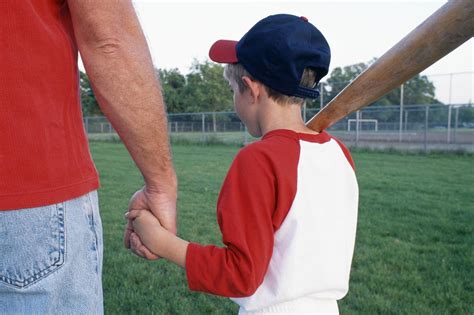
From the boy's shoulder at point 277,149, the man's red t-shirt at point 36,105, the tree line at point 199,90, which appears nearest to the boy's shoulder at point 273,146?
the boy's shoulder at point 277,149

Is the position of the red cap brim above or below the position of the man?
above

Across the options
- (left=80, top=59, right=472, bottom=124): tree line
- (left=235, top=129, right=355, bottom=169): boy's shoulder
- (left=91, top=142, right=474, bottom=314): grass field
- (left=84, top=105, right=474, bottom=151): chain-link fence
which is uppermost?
(left=80, top=59, right=472, bottom=124): tree line

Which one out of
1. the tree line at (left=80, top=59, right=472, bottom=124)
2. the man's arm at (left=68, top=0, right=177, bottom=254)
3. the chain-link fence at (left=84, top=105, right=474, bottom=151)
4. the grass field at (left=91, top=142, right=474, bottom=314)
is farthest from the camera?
the tree line at (left=80, top=59, right=472, bottom=124)

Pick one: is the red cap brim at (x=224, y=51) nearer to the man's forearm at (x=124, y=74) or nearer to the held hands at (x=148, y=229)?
the man's forearm at (x=124, y=74)

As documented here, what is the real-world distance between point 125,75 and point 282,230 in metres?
0.65

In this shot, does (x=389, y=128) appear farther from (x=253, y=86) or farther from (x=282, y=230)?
(x=282, y=230)

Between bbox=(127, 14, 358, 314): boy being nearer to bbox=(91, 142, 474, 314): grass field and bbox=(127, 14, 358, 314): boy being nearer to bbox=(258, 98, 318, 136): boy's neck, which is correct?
bbox=(258, 98, 318, 136): boy's neck

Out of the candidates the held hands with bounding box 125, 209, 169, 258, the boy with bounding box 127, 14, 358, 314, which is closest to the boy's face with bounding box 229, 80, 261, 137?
the boy with bounding box 127, 14, 358, 314

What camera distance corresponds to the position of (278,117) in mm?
1536

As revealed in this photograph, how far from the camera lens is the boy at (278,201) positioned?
134 cm

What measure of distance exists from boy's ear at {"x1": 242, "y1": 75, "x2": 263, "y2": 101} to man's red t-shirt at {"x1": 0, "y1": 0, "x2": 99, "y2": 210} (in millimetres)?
545

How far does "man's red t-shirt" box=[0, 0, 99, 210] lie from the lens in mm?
1146

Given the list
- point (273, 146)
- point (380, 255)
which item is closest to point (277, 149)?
point (273, 146)

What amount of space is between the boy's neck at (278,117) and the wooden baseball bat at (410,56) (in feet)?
0.71
